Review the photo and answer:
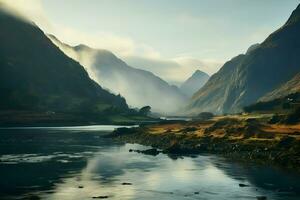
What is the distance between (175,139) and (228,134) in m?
21.0

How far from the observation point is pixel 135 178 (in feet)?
298

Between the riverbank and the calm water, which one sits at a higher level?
the riverbank

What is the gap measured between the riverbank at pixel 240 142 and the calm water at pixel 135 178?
845cm

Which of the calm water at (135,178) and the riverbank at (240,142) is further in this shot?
the riverbank at (240,142)

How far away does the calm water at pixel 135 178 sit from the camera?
75.2m

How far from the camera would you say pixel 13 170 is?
10075 cm

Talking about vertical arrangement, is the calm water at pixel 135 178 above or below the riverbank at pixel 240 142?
below

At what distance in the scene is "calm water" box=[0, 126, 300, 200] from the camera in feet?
247

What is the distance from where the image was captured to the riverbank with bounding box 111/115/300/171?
11281 cm

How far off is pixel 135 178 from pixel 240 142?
55306mm

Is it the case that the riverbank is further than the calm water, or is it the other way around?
the riverbank

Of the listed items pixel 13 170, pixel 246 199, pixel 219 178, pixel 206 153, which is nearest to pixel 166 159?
pixel 206 153

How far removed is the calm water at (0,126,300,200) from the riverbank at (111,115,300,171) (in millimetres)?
8452

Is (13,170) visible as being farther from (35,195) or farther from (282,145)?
(282,145)
